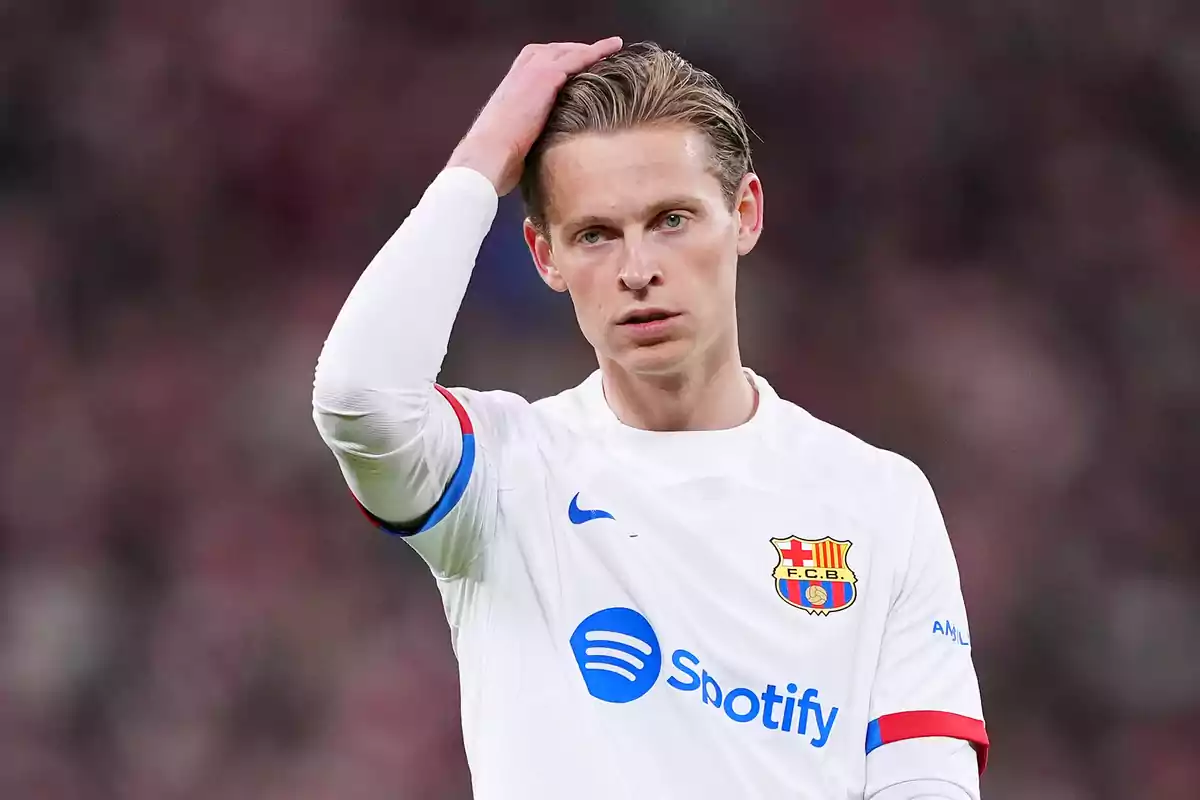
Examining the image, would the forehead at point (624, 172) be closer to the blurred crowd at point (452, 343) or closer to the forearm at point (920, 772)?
the forearm at point (920, 772)

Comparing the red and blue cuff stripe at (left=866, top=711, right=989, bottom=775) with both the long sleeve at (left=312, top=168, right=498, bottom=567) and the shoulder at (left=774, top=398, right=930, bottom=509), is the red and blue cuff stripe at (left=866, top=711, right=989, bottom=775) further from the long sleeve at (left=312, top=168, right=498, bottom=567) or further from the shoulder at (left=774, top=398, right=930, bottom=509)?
the long sleeve at (left=312, top=168, right=498, bottom=567)

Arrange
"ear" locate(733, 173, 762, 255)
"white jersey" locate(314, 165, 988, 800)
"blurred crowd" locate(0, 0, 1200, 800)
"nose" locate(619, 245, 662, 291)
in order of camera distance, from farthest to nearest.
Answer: "blurred crowd" locate(0, 0, 1200, 800) → "ear" locate(733, 173, 762, 255) → "nose" locate(619, 245, 662, 291) → "white jersey" locate(314, 165, 988, 800)

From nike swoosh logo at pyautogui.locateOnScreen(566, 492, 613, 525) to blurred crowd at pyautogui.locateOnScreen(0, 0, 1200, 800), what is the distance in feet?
8.86

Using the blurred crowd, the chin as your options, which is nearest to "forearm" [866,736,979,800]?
the chin

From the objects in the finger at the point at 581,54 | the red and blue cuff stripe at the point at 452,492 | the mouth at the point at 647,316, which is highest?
the finger at the point at 581,54

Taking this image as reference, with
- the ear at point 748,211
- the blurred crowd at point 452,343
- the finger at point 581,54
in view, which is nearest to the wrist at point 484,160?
the finger at point 581,54

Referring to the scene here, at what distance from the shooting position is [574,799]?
2.15 meters

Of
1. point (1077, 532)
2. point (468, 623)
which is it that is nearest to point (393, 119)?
point (1077, 532)

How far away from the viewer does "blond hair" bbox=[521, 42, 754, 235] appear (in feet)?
7.80

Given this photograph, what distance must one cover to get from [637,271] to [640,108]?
0.97ft

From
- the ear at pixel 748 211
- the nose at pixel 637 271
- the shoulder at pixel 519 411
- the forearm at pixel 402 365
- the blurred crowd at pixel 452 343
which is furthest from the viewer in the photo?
the blurred crowd at pixel 452 343

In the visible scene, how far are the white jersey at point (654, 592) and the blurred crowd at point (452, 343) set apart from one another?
2678mm

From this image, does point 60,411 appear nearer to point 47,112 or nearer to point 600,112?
point 47,112

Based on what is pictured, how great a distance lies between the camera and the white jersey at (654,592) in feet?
7.08
